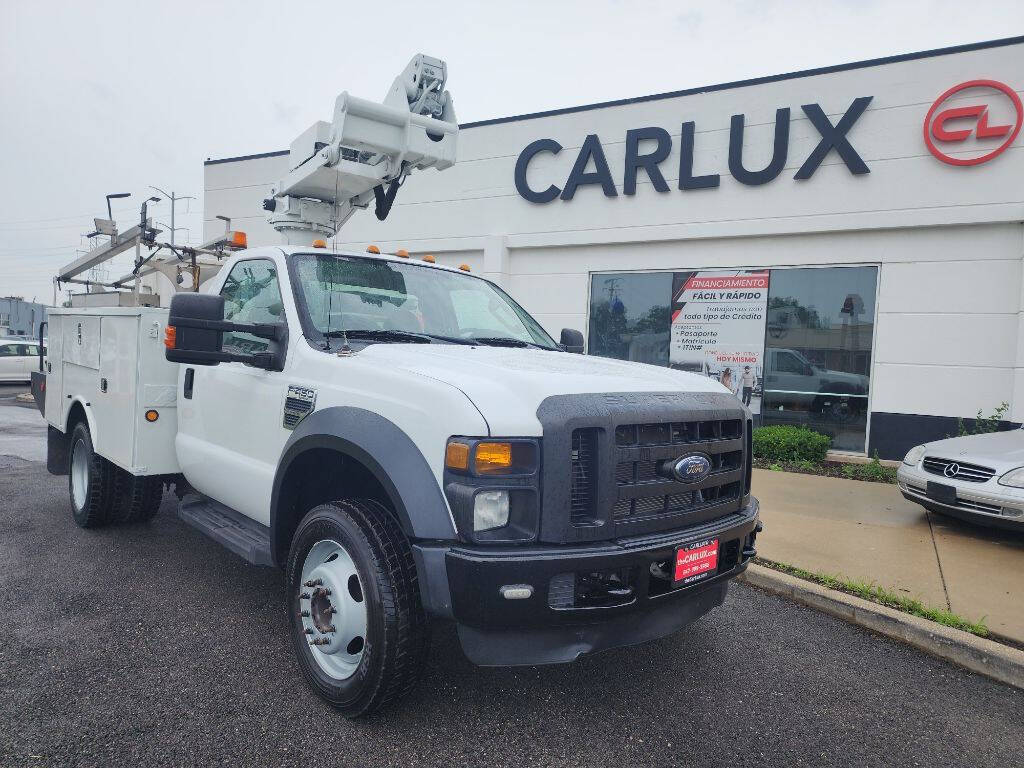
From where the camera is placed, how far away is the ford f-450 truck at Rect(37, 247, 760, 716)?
2441 mm

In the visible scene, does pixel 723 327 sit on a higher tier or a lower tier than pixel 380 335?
higher

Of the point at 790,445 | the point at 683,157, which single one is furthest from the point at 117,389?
the point at 683,157

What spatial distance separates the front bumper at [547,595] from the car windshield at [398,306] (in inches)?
55.0

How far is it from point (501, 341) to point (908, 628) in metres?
2.82

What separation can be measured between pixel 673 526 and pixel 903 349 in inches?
311

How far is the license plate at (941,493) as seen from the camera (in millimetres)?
5676

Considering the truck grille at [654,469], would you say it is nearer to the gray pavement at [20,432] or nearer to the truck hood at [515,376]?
the truck hood at [515,376]

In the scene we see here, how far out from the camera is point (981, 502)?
5461mm

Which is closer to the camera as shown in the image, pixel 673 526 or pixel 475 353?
pixel 673 526

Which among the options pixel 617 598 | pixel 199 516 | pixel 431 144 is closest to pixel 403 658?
pixel 617 598

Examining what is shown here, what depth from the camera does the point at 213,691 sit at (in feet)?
9.78

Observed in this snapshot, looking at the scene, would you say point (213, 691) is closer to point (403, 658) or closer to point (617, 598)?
point (403, 658)

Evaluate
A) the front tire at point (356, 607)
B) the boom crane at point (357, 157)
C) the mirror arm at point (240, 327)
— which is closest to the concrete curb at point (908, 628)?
the front tire at point (356, 607)

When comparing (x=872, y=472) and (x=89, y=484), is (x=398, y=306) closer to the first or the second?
(x=89, y=484)
